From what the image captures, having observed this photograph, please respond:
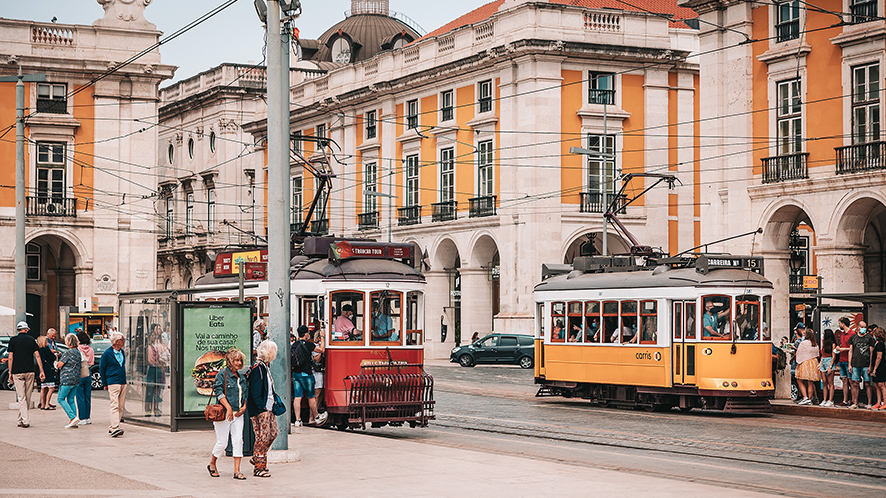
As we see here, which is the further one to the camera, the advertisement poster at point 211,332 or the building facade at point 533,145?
the building facade at point 533,145

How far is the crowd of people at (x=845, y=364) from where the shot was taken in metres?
23.3

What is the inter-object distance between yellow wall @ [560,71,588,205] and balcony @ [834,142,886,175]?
17.2 metres

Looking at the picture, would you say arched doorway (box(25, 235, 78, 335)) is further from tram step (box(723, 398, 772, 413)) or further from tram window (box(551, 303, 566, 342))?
tram step (box(723, 398, 772, 413))

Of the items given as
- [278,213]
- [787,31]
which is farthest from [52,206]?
[278,213]

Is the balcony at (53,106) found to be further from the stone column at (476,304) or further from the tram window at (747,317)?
the tram window at (747,317)

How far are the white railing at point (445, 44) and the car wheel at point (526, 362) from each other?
16.1 meters

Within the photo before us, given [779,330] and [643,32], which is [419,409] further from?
[643,32]

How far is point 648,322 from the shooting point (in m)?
24.5

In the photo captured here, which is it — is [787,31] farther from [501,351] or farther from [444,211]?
[444,211]

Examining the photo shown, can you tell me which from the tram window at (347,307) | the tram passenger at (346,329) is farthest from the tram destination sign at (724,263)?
the tram passenger at (346,329)

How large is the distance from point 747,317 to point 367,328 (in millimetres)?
8452

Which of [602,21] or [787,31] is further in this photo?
[602,21]

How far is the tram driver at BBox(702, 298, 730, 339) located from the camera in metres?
23.5

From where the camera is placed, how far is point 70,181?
51562mm
